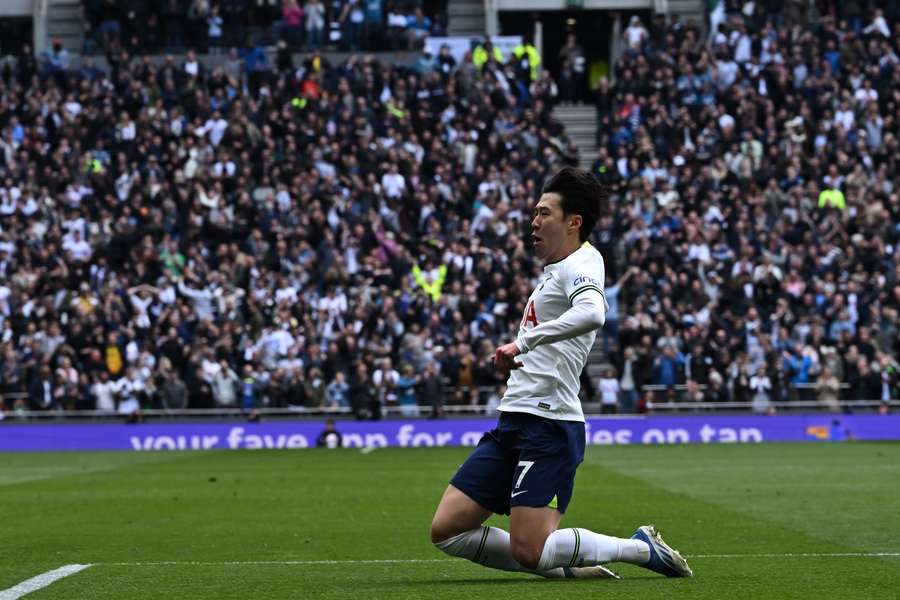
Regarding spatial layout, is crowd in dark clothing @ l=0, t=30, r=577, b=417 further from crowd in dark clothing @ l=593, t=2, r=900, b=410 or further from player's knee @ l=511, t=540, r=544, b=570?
player's knee @ l=511, t=540, r=544, b=570

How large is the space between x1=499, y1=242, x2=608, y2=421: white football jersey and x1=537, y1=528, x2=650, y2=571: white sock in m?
0.65

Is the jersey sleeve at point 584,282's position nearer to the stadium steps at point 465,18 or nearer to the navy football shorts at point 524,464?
the navy football shorts at point 524,464

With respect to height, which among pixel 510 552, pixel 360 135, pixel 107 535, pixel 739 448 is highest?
pixel 360 135

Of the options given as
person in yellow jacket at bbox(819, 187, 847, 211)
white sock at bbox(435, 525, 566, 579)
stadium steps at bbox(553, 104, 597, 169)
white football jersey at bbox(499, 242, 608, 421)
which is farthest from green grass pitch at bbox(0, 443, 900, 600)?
stadium steps at bbox(553, 104, 597, 169)

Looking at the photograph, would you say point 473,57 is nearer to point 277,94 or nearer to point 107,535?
point 277,94

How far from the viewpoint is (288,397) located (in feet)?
104

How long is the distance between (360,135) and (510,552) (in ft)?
95.0

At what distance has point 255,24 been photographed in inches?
1692

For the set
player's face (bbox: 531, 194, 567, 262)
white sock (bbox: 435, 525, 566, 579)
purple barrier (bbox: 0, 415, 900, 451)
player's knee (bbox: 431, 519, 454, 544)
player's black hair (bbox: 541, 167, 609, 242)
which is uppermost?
player's black hair (bbox: 541, 167, 609, 242)

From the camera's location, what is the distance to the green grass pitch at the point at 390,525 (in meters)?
8.93

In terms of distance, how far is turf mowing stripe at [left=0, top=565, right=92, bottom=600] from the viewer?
8.66 metres

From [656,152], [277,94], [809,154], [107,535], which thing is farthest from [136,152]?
[107,535]

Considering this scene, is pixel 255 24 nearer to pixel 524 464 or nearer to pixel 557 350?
pixel 557 350

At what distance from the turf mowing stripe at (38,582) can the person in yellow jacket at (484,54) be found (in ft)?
99.0
